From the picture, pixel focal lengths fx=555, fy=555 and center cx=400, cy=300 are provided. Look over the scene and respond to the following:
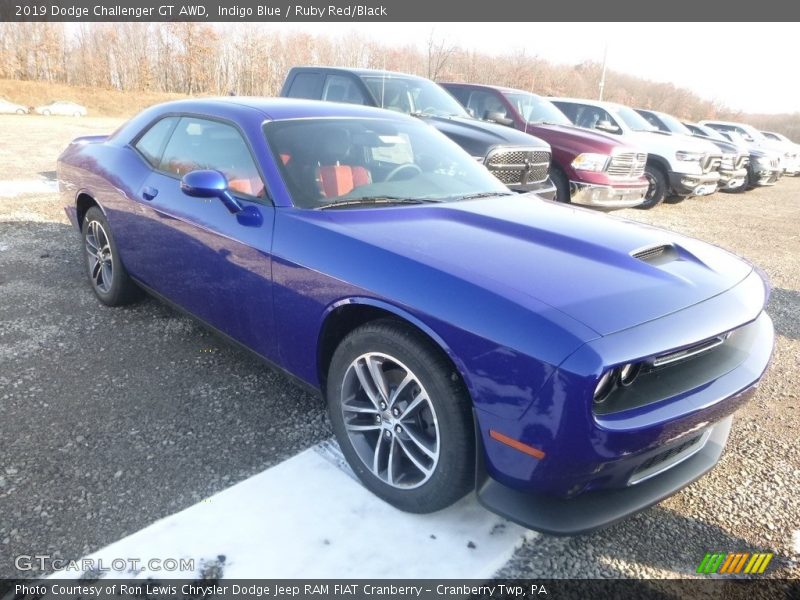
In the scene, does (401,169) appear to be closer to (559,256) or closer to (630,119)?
Answer: (559,256)

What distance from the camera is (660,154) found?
399 inches

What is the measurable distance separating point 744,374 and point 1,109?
26.5 metres

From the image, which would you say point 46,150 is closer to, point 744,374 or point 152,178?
point 152,178

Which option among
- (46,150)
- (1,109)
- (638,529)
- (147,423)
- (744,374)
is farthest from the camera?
(1,109)

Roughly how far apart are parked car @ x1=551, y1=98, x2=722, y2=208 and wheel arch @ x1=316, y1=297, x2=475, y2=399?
8.88 metres

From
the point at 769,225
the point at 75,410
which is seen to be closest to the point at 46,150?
the point at 75,410

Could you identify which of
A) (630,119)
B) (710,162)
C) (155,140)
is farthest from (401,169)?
(710,162)

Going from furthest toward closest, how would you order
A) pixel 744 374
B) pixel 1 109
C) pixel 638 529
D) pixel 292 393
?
pixel 1 109 → pixel 292 393 → pixel 638 529 → pixel 744 374

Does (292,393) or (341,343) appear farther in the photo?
(292,393)

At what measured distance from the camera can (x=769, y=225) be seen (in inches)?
391

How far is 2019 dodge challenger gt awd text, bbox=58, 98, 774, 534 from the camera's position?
1.78 meters

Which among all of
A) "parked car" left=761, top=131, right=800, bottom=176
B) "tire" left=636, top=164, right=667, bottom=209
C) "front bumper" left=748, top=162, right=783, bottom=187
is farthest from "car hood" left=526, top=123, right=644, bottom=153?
"parked car" left=761, top=131, right=800, bottom=176
